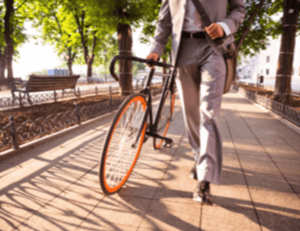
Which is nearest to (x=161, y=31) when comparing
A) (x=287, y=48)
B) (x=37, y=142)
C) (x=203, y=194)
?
(x=203, y=194)

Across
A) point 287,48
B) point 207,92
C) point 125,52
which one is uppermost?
point 287,48

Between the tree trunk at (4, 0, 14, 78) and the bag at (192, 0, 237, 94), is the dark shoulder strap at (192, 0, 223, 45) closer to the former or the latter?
the bag at (192, 0, 237, 94)

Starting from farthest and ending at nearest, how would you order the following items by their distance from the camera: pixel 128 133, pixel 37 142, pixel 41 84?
pixel 41 84, pixel 37 142, pixel 128 133

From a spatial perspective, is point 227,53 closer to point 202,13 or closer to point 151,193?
point 202,13

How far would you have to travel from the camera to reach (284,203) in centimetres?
225

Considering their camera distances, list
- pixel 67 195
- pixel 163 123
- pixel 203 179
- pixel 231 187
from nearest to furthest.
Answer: pixel 203 179 < pixel 67 195 < pixel 231 187 < pixel 163 123

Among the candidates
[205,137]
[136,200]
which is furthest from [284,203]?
Result: [136,200]

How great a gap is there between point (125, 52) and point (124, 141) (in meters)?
9.10

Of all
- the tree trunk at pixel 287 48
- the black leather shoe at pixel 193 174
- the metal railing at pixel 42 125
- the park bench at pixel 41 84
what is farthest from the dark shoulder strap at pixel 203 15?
the tree trunk at pixel 287 48

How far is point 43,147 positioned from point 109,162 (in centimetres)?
213

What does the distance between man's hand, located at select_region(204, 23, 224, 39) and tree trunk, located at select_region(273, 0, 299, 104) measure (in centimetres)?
964

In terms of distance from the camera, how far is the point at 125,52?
11.1 meters

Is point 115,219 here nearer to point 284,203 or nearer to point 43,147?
point 284,203

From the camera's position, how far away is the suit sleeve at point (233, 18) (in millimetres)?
2046
